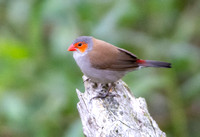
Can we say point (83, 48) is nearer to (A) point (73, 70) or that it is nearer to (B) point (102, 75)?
(B) point (102, 75)

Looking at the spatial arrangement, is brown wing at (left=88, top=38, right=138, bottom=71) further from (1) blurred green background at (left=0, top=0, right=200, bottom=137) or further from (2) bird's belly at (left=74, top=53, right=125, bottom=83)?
(1) blurred green background at (left=0, top=0, right=200, bottom=137)

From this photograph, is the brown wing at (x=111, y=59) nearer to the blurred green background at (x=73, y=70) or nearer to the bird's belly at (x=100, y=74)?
the bird's belly at (x=100, y=74)

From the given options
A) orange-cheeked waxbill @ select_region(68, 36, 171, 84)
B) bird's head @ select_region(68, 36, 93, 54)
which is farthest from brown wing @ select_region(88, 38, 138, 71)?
bird's head @ select_region(68, 36, 93, 54)

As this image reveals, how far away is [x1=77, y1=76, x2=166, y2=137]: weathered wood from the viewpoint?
3.73 metres

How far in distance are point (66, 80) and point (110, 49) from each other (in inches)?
46.1

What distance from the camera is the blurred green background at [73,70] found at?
18.2 ft

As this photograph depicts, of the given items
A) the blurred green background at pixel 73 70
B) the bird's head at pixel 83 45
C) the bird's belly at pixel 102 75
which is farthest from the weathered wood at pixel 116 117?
the blurred green background at pixel 73 70

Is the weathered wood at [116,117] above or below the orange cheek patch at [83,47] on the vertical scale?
below

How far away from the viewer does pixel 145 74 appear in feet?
20.2

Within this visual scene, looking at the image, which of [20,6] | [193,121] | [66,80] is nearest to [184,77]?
[193,121]

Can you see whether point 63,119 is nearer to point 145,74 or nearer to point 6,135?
point 6,135

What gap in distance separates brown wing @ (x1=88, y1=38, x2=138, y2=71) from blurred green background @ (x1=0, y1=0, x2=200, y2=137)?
0.48 meters

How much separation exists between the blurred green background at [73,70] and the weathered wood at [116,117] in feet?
3.10

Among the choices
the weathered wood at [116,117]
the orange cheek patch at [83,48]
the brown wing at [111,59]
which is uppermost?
the orange cheek patch at [83,48]
